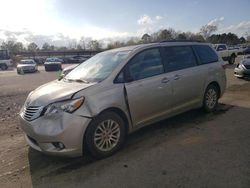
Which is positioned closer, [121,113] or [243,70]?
[121,113]

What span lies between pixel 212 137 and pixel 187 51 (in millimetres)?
2040

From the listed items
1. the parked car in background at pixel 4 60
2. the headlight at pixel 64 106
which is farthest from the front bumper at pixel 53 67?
the headlight at pixel 64 106

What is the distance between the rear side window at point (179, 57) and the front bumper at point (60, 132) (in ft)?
7.34

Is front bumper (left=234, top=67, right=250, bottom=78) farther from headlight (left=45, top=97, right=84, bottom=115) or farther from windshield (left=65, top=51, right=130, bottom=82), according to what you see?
headlight (left=45, top=97, right=84, bottom=115)

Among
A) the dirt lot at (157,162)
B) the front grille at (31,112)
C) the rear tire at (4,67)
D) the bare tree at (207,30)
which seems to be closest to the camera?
the dirt lot at (157,162)

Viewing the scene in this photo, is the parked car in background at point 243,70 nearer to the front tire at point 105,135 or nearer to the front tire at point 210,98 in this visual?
the front tire at point 210,98

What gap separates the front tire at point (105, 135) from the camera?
3.87 m

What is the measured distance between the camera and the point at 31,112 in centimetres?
393

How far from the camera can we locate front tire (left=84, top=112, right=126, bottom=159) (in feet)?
12.7

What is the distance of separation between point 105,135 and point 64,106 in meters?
0.84

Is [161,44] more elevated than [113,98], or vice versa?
[161,44]

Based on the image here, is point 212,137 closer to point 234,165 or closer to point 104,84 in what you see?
point 234,165

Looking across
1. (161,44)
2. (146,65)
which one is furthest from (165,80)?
(161,44)

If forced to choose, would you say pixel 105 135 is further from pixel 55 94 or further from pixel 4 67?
pixel 4 67
